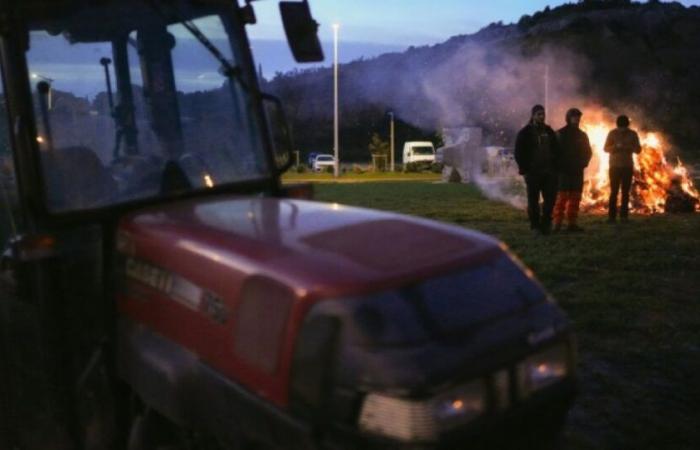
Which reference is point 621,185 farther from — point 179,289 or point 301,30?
point 179,289

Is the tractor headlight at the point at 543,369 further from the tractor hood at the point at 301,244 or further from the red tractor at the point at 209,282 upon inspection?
the tractor hood at the point at 301,244

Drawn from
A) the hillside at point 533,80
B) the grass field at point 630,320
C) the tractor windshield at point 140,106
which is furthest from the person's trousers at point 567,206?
the hillside at point 533,80

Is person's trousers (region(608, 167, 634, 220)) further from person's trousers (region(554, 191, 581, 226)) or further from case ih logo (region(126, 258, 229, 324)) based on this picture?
case ih logo (region(126, 258, 229, 324))

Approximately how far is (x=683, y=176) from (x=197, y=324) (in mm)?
14189

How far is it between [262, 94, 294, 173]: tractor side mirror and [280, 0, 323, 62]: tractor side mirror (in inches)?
13.8

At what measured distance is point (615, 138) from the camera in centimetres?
1305

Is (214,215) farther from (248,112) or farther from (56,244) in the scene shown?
(248,112)

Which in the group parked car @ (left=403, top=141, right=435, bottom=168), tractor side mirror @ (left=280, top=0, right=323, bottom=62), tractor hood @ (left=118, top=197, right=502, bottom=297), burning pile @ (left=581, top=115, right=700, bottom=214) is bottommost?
parked car @ (left=403, top=141, right=435, bottom=168)

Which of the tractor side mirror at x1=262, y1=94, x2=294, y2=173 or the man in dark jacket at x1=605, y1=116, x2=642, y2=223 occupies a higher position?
the tractor side mirror at x1=262, y1=94, x2=294, y2=173

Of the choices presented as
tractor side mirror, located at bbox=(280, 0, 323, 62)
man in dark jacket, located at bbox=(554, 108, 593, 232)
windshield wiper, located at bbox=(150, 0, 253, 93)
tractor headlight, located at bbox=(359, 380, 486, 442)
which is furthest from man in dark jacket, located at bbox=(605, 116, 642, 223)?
tractor headlight, located at bbox=(359, 380, 486, 442)

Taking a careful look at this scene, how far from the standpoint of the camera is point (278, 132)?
3998mm

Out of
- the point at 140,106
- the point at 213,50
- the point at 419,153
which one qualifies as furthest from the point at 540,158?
the point at 419,153

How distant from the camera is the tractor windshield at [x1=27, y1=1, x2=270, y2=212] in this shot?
11.3 feet

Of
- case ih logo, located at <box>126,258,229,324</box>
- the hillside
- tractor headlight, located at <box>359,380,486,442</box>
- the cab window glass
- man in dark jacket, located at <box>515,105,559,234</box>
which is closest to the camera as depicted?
tractor headlight, located at <box>359,380,486,442</box>
